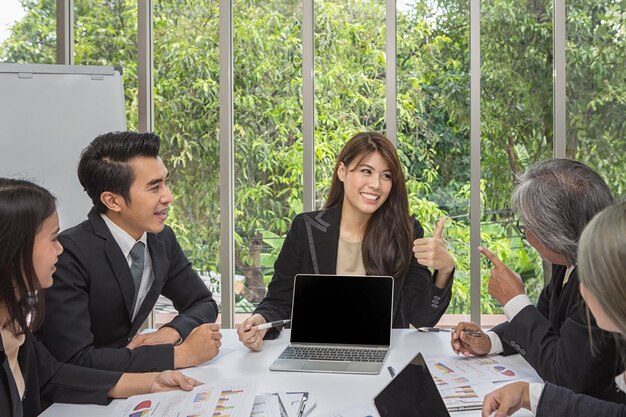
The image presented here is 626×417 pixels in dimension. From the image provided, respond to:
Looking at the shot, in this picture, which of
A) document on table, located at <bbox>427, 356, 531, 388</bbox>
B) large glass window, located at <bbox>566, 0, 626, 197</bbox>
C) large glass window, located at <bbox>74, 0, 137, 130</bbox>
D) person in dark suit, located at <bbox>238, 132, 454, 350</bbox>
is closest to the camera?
document on table, located at <bbox>427, 356, 531, 388</bbox>

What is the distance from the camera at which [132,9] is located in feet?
12.8

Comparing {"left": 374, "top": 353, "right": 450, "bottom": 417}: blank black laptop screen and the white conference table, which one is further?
the white conference table

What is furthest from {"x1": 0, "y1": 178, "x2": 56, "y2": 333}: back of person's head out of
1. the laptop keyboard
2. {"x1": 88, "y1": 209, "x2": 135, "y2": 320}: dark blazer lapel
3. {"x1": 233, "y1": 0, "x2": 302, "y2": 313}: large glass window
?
{"x1": 233, "y1": 0, "x2": 302, "y2": 313}: large glass window

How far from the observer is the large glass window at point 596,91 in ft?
12.1

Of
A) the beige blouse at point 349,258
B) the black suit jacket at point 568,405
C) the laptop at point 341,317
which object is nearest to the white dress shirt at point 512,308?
the black suit jacket at point 568,405

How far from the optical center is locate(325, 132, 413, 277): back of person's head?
2.38m

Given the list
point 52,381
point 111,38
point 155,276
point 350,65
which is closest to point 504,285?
point 155,276

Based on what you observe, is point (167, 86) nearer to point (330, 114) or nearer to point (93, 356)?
point (330, 114)

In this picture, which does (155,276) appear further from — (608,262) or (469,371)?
(608,262)

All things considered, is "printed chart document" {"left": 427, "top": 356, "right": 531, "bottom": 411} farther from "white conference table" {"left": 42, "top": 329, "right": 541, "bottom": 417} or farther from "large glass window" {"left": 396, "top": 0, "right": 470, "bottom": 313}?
"large glass window" {"left": 396, "top": 0, "right": 470, "bottom": 313}

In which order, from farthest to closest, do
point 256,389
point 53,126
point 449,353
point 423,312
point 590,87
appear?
point 590,87, point 53,126, point 423,312, point 449,353, point 256,389

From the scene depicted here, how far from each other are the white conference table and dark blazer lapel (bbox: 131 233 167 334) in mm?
271

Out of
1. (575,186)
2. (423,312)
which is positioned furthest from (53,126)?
(575,186)

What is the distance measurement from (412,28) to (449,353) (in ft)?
8.23
